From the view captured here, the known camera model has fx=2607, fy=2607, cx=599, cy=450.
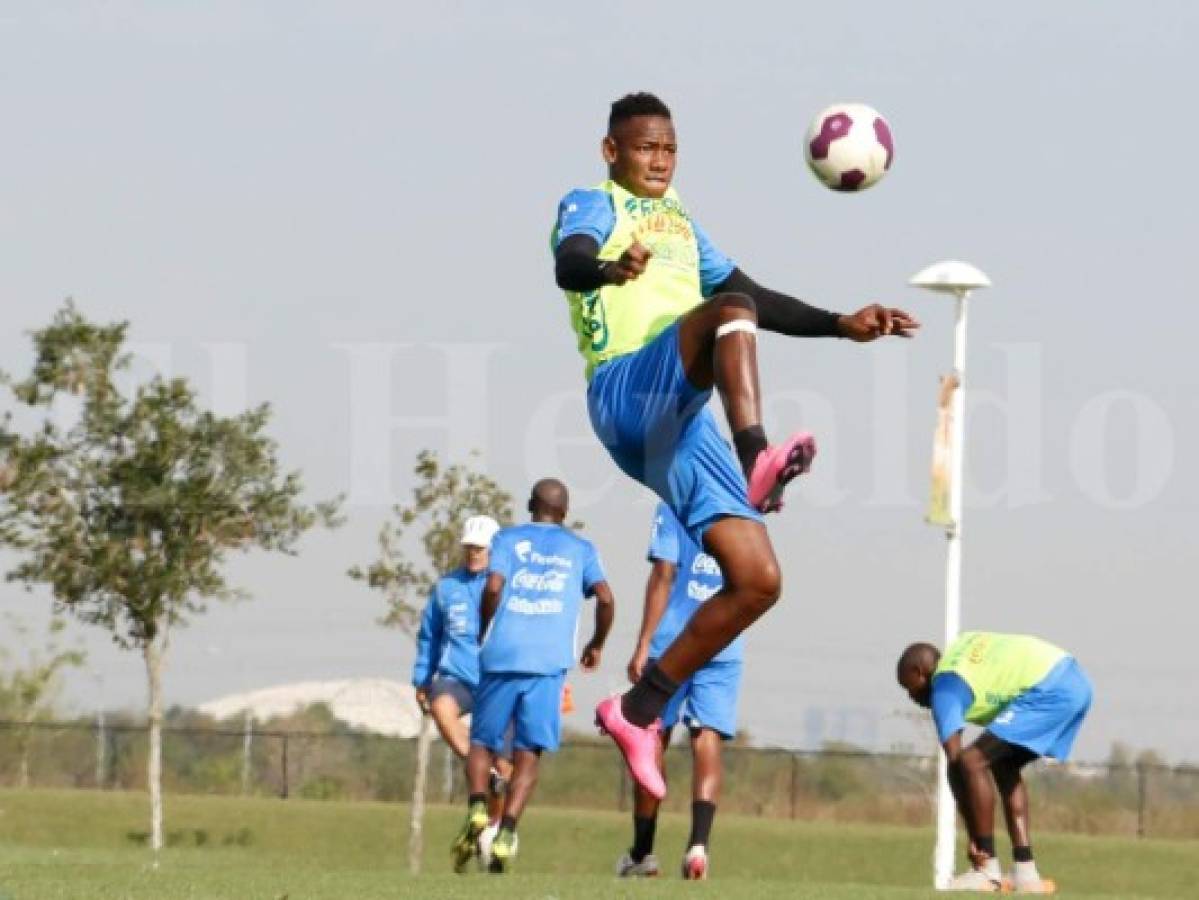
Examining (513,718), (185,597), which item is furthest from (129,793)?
(513,718)

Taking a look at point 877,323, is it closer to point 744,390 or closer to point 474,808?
point 744,390

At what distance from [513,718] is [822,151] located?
608 centimetres

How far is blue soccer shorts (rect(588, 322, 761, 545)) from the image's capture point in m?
8.58

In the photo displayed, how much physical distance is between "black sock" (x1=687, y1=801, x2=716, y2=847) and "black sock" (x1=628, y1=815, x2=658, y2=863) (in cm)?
31

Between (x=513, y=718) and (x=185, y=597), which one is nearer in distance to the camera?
(x=513, y=718)

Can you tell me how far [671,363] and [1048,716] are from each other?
23.5 ft

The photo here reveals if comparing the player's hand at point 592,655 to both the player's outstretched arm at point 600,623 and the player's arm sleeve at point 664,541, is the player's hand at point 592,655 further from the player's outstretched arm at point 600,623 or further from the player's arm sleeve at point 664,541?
the player's arm sleeve at point 664,541

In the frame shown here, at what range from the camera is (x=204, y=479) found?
28219 millimetres

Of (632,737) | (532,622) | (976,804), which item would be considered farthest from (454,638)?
(632,737)

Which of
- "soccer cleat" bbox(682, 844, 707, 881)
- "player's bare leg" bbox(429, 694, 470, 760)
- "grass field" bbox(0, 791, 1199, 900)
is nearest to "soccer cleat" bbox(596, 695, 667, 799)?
"soccer cleat" bbox(682, 844, 707, 881)

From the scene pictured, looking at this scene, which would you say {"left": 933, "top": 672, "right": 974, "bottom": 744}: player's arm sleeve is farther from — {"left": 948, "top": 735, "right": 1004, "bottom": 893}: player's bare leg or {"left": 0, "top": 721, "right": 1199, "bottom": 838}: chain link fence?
{"left": 0, "top": 721, "right": 1199, "bottom": 838}: chain link fence

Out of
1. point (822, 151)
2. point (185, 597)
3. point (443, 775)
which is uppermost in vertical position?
point (822, 151)

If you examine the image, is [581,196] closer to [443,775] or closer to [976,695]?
[976,695]

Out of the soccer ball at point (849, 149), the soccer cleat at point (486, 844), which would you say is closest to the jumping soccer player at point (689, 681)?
the soccer cleat at point (486, 844)
